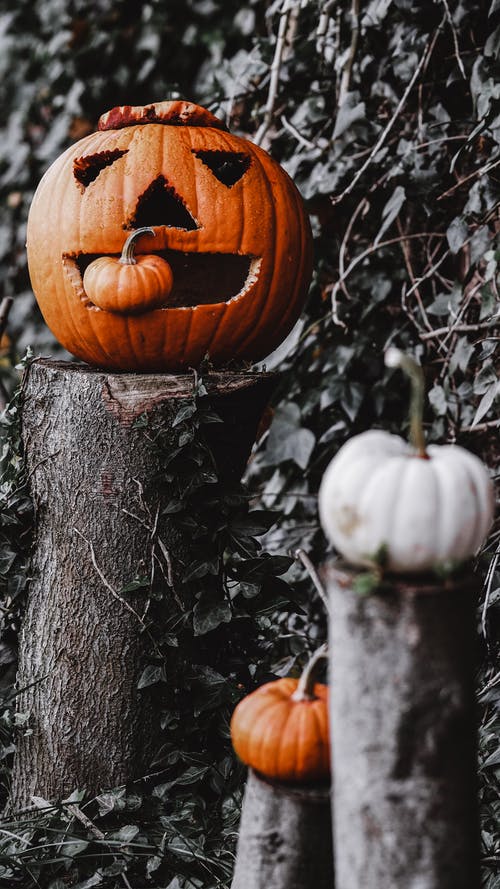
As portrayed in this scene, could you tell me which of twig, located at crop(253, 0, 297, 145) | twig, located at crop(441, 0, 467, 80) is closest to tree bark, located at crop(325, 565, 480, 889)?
twig, located at crop(441, 0, 467, 80)

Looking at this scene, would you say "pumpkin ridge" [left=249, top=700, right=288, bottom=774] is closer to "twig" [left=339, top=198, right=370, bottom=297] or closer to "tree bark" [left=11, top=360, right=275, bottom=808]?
"tree bark" [left=11, top=360, right=275, bottom=808]

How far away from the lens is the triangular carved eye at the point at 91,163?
2062 millimetres

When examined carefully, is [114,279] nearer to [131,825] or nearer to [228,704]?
[228,704]

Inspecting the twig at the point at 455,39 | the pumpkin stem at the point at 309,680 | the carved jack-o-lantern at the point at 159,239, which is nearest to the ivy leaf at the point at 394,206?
the twig at the point at 455,39

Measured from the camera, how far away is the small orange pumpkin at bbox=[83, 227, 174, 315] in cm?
192

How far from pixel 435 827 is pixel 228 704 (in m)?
1.01

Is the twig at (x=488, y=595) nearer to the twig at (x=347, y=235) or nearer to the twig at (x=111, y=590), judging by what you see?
the twig at (x=111, y=590)

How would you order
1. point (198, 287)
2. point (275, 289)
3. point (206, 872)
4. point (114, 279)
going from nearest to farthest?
point (206, 872), point (114, 279), point (275, 289), point (198, 287)

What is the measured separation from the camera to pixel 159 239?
2.02 m

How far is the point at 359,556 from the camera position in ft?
3.45

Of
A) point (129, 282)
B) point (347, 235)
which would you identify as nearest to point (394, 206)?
point (347, 235)

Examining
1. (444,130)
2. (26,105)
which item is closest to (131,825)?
(444,130)

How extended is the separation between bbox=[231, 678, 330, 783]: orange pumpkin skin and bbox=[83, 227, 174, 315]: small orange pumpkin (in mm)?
955

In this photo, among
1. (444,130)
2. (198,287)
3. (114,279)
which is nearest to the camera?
(114,279)
